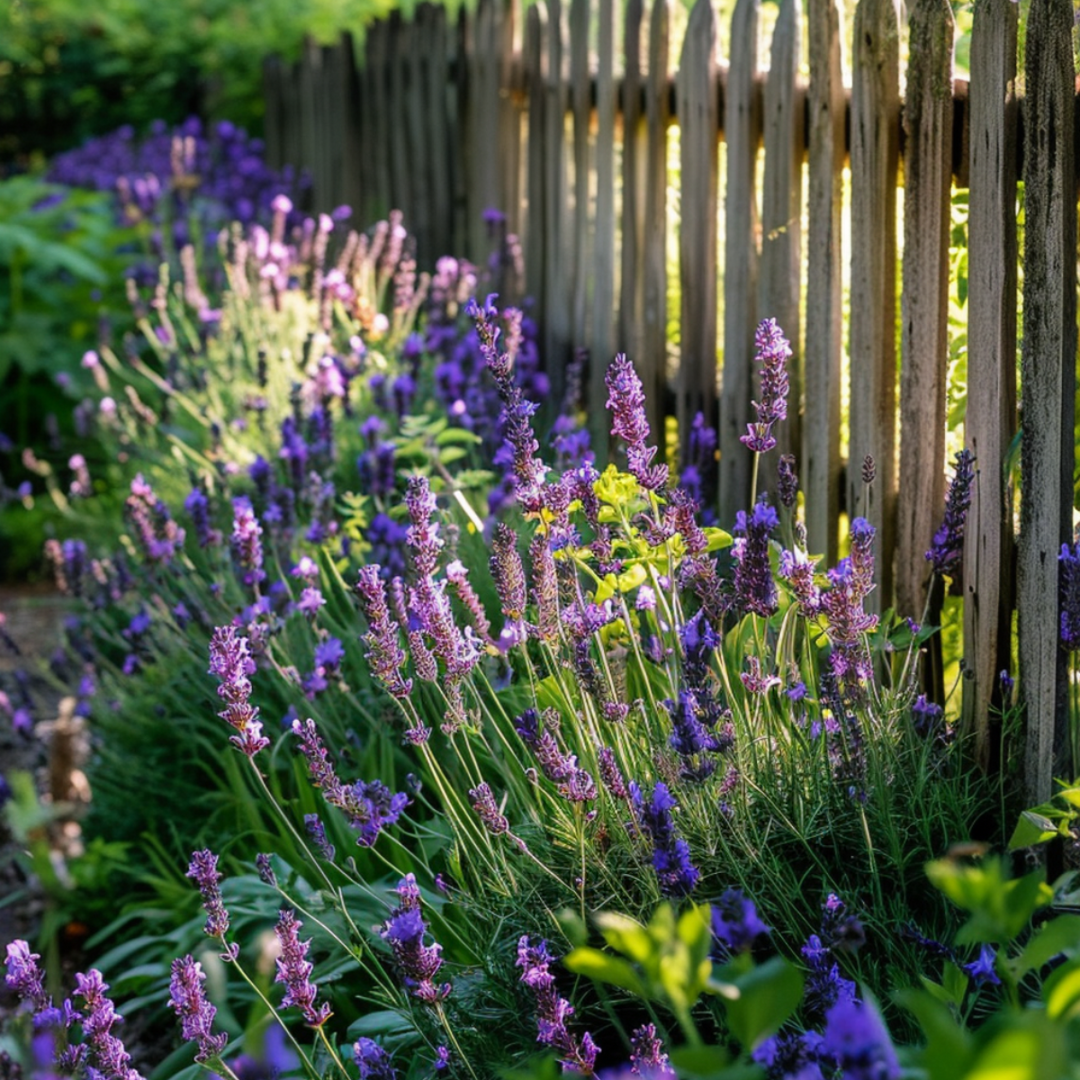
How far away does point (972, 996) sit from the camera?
5.24 feet

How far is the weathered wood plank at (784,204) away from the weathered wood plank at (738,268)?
0.10m

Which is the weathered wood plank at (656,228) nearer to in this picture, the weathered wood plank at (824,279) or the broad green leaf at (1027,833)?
the weathered wood plank at (824,279)

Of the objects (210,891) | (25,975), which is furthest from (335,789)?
(25,975)

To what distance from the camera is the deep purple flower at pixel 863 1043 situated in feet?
2.34

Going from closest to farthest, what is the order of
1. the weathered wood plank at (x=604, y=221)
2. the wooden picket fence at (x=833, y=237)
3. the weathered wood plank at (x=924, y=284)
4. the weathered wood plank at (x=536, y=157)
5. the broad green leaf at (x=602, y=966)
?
the broad green leaf at (x=602, y=966) → the wooden picket fence at (x=833, y=237) → the weathered wood plank at (x=924, y=284) → the weathered wood plank at (x=604, y=221) → the weathered wood plank at (x=536, y=157)

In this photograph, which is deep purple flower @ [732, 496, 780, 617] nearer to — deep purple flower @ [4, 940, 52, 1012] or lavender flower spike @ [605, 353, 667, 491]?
lavender flower spike @ [605, 353, 667, 491]

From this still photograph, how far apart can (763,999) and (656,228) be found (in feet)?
10.3

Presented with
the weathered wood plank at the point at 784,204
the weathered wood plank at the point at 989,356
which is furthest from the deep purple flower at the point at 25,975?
the weathered wood plank at the point at 784,204

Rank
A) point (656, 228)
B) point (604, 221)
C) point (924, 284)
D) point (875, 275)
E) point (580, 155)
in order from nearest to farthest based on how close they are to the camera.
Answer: point (924, 284) → point (875, 275) → point (656, 228) → point (604, 221) → point (580, 155)

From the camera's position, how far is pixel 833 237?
2.72 m

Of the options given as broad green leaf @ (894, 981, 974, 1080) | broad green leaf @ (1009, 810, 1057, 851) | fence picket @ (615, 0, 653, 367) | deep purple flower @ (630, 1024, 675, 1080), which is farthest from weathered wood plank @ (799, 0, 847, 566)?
broad green leaf @ (894, 981, 974, 1080)

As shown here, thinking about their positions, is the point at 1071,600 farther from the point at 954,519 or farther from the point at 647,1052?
the point at 647,1052

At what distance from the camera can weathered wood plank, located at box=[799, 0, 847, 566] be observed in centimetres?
269

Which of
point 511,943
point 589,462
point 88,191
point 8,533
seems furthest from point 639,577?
point 88,191
